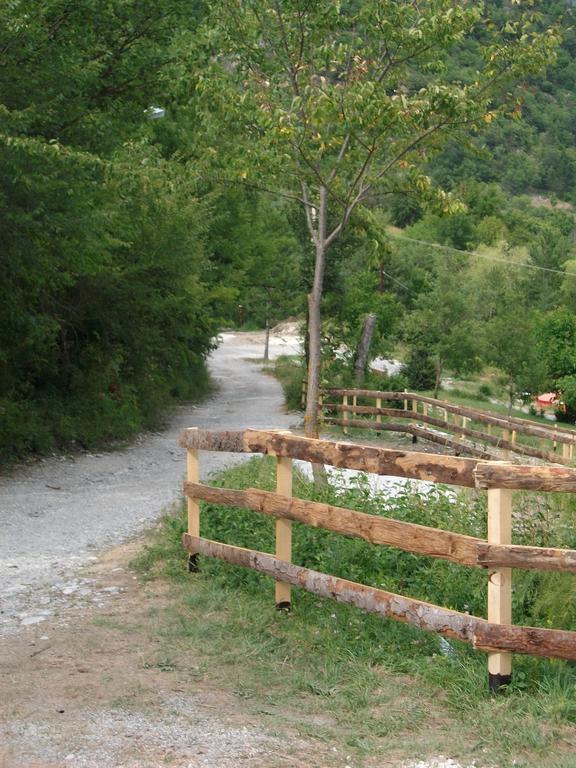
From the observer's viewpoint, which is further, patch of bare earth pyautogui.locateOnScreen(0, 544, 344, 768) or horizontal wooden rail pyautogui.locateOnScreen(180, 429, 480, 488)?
horizontal wooden rail pyautogui.locateOnScreen(180, 429, 480, 488)

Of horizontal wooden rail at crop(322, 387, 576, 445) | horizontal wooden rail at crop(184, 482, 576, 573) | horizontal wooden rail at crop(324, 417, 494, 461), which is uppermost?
horizontal wooden rail at crop(184, 482, 576, 573)

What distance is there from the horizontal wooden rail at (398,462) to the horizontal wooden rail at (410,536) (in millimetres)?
272

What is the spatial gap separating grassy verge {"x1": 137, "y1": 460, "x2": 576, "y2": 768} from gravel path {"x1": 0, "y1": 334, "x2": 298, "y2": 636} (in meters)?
1.10

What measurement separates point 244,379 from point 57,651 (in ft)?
129

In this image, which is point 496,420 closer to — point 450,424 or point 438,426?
point 450,424

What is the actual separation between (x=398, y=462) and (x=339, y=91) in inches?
303

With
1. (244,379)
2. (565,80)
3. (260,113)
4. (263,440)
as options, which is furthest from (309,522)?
(565,80)

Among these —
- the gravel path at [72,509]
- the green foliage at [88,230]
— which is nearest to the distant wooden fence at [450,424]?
the gravel path at [72,509]

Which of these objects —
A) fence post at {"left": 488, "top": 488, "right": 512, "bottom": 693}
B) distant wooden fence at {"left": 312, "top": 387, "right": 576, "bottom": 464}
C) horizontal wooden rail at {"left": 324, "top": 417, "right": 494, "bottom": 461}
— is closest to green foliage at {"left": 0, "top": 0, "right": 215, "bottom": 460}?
distant wooden fence at {"left": 312, "top": 387, "right": 576, "bottom": 464}

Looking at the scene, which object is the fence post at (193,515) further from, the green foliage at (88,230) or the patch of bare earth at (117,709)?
the green foliage at (88,230)

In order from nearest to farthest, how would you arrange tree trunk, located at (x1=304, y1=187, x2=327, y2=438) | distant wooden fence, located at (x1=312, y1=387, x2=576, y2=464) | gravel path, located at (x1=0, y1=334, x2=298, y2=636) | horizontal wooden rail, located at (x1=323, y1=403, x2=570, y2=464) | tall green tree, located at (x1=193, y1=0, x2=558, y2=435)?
gravel path, located at (x1=0, y1=334, x2=298, y2=636), tall green tree, located at (x1=193, y1=0, x2=558, y2=435), tree trunk, located at (x1=304, y1=187, x2=327, y2=438), distant wooden fence, located at (x1=312, y1=387, x2=576, y2=464), horizontal wooden rail, located at (x1=323, y1=403, x2=570, y2=464)

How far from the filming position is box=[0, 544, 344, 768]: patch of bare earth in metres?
4.38

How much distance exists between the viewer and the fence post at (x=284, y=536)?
251 inches

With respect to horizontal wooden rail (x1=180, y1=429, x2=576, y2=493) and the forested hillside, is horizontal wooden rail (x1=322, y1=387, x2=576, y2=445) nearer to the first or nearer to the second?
the forested hillside
